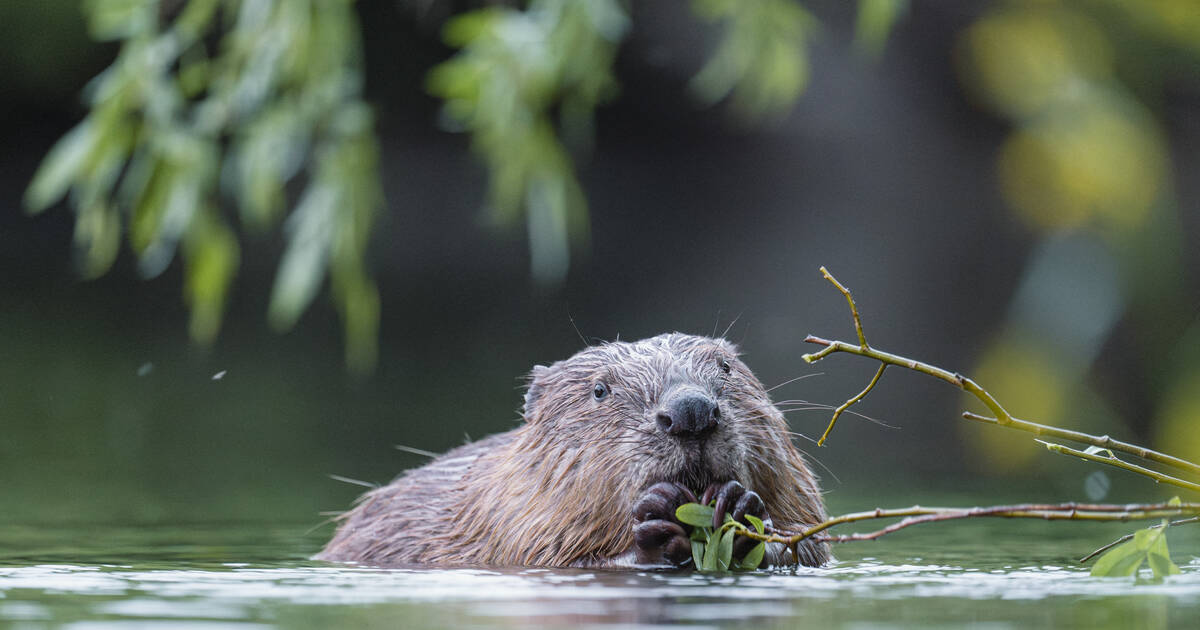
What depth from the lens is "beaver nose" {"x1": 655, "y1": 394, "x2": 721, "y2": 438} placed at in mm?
2662

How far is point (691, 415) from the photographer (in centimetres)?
266

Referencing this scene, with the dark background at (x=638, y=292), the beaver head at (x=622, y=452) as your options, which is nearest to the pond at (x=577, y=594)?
the beaver head at (x=622, y=452)

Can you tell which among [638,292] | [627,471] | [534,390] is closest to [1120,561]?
[627,471]

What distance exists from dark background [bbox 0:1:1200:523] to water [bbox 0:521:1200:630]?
2174 millimetres

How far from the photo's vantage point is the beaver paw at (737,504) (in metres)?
2.62

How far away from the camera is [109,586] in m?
2.48

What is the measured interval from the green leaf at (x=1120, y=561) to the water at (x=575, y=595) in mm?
31

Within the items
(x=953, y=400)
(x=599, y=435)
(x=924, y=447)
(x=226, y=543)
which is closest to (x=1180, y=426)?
(x=599, y=435)

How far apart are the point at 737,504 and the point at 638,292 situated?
8356mm

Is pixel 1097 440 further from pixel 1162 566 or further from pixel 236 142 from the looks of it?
pixel 236 142

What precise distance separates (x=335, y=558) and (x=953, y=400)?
5.86 m

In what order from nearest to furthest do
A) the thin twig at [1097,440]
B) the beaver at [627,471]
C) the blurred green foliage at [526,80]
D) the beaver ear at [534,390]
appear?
the thin twig at [1097,440] → the beaver at [627,471] → the blurred green foliage at [526,80] → the beaver ear at [534,390]

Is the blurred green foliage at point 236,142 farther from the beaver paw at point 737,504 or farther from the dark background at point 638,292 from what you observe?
the dark background at point 638,292

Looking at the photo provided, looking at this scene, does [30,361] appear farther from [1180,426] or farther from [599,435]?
[1180,426]
